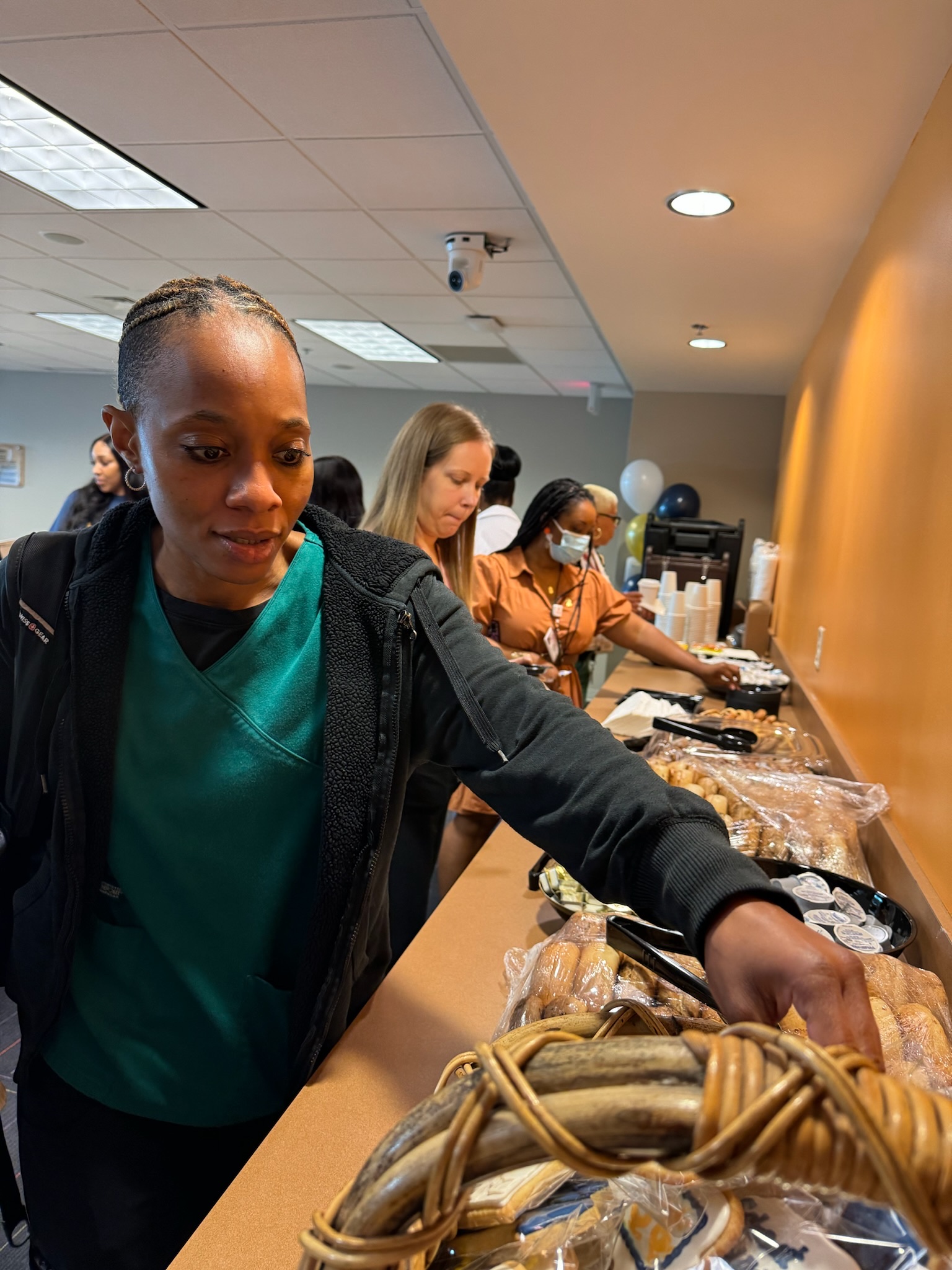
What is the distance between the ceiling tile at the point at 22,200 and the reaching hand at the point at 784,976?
459cm

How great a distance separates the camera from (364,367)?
8.39 meters

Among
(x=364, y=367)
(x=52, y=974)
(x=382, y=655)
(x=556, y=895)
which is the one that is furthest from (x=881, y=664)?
(x=364, y=367)

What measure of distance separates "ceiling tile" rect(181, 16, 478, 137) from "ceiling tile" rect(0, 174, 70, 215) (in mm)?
1783

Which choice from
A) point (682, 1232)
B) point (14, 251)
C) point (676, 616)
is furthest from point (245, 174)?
point (682, 1232)

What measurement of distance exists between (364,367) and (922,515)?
7.36 metres

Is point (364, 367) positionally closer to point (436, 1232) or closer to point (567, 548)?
point (567, 548)

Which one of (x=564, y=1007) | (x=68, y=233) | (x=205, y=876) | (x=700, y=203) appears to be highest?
(x=68, y=233)

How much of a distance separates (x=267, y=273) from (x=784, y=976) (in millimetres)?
5209

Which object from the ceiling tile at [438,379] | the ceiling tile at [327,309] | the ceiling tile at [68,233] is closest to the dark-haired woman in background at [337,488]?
the ceiling tile at [68,233]

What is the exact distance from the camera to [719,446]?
22.8 feet

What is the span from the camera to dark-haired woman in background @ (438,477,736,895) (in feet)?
10.1

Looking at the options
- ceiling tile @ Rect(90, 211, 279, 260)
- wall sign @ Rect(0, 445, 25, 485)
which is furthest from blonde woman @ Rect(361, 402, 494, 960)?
wall sign @ Rect(0, 445, 25, 485)

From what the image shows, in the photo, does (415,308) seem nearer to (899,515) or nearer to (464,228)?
(464,228)

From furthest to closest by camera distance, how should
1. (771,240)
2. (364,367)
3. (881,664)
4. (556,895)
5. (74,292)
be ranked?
(364,367)
(74,292)
(771,240)
(881,664)
(556,895)
